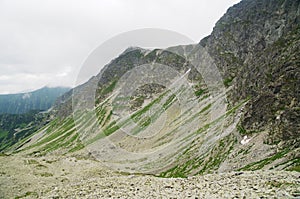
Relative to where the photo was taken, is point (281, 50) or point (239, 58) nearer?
point (281, 50)

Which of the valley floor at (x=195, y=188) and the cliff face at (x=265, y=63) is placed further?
the cliff face at (x=265, y=63)

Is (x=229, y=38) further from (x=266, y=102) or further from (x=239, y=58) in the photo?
(x=266, y=102)

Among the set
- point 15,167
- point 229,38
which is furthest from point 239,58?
point 15,167

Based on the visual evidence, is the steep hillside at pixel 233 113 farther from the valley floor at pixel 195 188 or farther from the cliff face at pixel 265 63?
the valley floor at pixel 195 188

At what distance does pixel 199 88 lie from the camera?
169 metres

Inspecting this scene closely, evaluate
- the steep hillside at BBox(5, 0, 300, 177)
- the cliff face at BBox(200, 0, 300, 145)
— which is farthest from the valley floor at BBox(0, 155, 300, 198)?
the cliff face at BBox(200, 0, 300, 145)

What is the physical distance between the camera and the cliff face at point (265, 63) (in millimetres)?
69375

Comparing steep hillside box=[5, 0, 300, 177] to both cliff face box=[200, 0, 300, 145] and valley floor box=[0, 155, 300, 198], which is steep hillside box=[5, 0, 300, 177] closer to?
cliff face box=[200, 0, 300, 145]

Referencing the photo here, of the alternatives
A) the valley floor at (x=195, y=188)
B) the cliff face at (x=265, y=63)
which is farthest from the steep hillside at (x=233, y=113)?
the valley floor at (x=195, y=188)

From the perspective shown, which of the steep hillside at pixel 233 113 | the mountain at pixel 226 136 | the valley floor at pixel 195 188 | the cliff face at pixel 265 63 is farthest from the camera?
the cliff face at pixel 265 63

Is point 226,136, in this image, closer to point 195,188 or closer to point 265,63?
point 265,63

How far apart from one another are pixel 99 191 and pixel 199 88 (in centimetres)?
13698

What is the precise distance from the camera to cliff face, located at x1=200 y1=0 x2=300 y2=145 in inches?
2731

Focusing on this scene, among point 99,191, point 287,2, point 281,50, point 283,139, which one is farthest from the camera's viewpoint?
point 287,2
